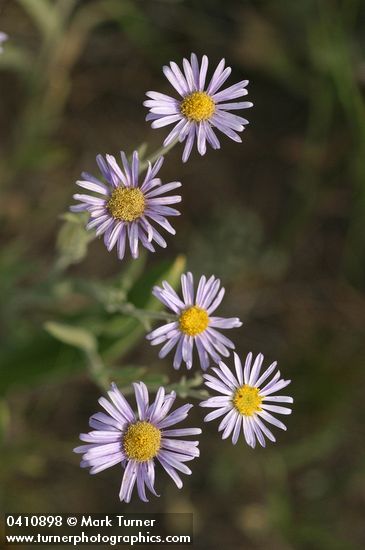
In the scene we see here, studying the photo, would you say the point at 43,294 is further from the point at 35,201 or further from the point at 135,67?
→ the point at 135,67

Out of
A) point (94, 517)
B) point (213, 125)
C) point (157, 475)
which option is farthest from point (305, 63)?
point (94, 517)

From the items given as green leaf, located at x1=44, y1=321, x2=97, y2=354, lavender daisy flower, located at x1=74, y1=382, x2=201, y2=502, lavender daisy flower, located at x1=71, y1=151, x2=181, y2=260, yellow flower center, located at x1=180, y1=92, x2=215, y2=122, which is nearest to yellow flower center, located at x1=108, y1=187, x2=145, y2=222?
lavender daisy flower, located at x1=71, y1=151, x2=181, y2=260

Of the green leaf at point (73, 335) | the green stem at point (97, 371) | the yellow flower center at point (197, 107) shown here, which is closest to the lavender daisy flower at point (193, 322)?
the green stem at point (97, 371)

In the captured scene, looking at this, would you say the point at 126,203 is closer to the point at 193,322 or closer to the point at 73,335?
the point at 193,322

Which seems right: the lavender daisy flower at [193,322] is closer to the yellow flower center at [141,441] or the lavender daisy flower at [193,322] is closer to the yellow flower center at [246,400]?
the yellow flower center at [246,400]

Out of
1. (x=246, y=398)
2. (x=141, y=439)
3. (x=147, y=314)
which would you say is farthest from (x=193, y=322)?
(x=141, y=439)

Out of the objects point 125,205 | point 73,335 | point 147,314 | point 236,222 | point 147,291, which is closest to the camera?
point 125,205
